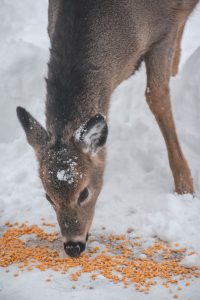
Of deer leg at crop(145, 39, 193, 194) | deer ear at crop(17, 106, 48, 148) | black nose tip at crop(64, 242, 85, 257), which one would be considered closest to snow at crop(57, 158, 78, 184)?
deer ear at crop(17, 106, 48, 148)

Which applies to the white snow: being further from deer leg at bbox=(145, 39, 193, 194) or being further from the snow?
deer leg at bbox=(145, 39, 193, 194)

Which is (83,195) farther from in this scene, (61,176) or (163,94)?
(163,94)

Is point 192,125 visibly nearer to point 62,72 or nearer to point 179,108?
point 179,108

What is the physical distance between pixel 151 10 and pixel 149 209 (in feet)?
7.17

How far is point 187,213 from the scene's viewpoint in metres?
5.95

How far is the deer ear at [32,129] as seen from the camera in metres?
5.39

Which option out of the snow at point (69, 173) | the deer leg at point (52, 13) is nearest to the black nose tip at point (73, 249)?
the snow at point (69, 173)

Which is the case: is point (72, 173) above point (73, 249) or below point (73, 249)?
above

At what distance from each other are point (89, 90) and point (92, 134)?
681 mm

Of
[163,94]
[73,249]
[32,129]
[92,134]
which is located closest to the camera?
[73,249]

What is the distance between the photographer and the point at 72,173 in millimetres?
5078

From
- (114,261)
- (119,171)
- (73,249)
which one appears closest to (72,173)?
(73,249)

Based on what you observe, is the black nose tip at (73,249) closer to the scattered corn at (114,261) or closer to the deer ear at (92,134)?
the scattered corn at (114,261)

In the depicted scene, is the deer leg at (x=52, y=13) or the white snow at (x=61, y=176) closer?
the white snow at (x=61, y=176)
